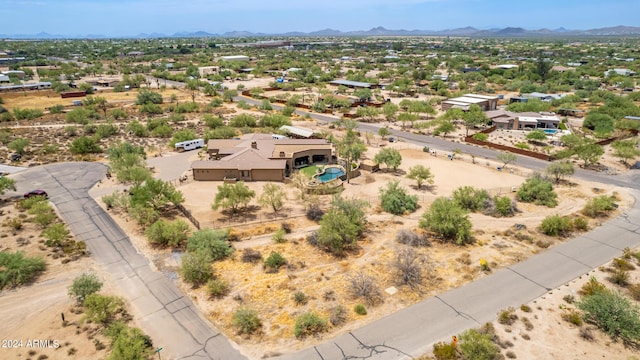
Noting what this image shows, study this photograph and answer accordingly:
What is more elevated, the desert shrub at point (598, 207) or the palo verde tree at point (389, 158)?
the palo verde tree at point (389, 158)

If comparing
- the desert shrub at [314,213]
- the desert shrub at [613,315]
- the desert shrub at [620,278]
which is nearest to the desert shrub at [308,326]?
the desert shrub at [314,213]

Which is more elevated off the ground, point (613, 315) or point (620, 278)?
point (613, 315)

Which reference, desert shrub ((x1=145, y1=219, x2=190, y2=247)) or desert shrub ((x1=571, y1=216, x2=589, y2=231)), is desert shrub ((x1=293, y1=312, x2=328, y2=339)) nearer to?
desert shrub ((x1=145, y1=219, x2=190, y2=247))

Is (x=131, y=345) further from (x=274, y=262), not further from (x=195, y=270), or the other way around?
(x=274, y=262)

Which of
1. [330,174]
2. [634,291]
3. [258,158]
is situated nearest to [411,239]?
[634,291]

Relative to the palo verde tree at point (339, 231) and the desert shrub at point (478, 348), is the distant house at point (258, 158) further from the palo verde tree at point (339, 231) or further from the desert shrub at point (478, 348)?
the desert shrub at point (478, 348)

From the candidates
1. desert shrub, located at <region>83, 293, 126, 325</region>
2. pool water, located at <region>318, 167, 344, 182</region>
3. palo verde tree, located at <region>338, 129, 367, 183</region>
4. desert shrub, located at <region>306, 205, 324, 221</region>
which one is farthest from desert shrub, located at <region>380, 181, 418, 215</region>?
desert shrub, located at <region>83, 293, 126, 325</region>
